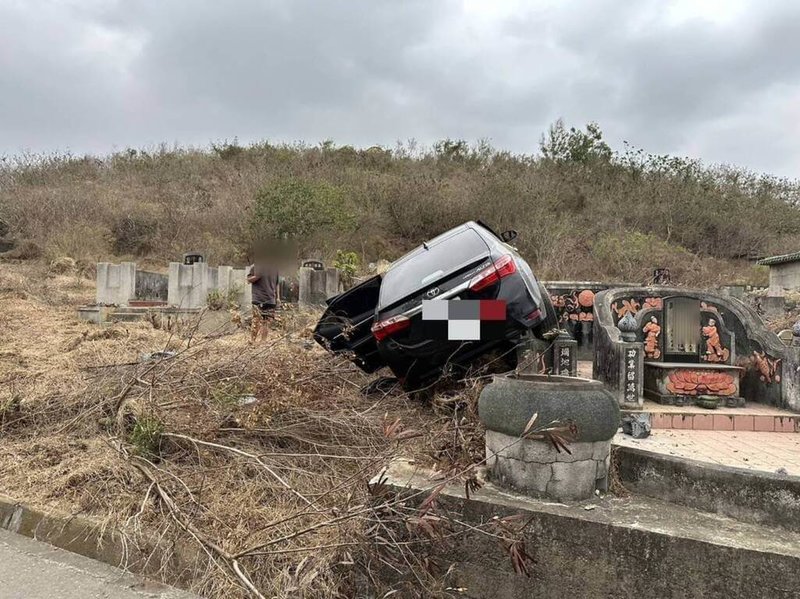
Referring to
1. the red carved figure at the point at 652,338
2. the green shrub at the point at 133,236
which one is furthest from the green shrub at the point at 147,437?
the green shrub at the point at 133,236

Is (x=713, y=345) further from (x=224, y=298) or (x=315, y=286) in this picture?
(x=224, y=298)

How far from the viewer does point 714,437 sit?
4832 millimetres

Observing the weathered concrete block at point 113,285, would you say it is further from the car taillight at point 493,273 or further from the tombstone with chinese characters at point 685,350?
the car taillight at point 493,273

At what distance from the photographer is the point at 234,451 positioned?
11.5ft

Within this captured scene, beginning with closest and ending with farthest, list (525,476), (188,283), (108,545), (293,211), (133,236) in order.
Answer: (525,476)
(108,545)
(188,283)
(293,211)
(133,236)

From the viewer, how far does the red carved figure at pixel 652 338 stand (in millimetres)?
6441

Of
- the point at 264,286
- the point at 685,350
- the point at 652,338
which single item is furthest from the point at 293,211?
the point at 685,350

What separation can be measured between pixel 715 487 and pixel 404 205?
20010mm

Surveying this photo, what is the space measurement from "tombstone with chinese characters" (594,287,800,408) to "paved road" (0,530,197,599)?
440cm

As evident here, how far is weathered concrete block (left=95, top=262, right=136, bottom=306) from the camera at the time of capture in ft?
42.5

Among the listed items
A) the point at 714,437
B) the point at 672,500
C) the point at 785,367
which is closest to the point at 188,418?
the point at 672,500

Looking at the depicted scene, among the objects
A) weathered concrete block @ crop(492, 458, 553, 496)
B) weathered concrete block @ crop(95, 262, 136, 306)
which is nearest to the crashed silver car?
weathered concrete block @ crop(492, 458, 553, 496)

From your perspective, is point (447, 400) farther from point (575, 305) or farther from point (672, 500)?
point (575, 305)

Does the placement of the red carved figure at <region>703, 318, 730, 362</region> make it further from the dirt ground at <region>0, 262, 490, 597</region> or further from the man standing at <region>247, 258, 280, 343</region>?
the man standing at <region>247, 258, 280, 343</region>
